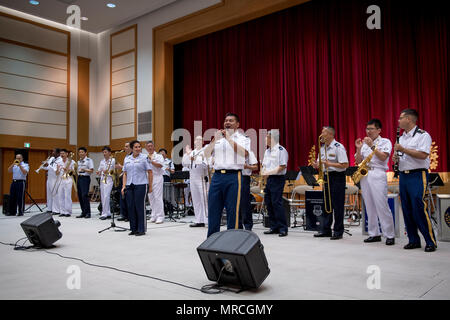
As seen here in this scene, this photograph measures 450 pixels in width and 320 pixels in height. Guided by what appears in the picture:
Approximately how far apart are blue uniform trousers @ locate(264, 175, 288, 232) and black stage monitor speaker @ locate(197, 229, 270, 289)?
122 inches

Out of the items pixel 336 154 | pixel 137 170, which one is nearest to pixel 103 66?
pixel 137 170

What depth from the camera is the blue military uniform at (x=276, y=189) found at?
5930mm

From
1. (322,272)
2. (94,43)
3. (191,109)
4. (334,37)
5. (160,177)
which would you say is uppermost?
(94,43)

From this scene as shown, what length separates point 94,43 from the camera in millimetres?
Answer: 16328

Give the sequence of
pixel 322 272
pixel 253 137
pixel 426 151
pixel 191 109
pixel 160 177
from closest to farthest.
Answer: pixel 322 272, pixel 426 151, pixel 160 177, pixel 253 137, pixel 191 109

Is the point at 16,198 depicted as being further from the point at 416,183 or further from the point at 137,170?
the point at 416,183

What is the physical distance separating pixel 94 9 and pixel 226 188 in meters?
12.2

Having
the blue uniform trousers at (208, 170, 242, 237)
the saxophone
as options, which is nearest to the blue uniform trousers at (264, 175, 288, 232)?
the saxophone

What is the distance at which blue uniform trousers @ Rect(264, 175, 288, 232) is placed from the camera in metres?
5.92

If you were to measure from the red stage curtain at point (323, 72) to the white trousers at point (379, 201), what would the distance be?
4840mm

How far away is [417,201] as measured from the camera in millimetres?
4281

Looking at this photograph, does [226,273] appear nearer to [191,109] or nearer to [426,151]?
[426,151]

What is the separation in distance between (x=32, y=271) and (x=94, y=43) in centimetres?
1473
